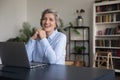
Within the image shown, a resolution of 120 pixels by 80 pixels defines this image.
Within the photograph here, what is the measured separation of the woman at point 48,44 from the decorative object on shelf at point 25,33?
4252 millimetres

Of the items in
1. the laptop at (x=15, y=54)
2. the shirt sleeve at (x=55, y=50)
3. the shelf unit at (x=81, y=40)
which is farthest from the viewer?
the shelf unit at (x=81, y=40)

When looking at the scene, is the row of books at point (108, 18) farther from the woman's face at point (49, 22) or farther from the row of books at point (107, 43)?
the woman's face at point (49, 22)

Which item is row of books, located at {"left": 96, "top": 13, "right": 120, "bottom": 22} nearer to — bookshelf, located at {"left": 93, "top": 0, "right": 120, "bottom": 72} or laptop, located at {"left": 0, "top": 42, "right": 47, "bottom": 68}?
bookshelf, located at {"left": 93, "top": 0, "right": 120, "bottom": 72}

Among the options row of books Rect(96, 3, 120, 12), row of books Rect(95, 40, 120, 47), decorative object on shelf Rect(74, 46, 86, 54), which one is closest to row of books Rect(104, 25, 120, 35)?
row of books Rect(95, 40, 120, 47)

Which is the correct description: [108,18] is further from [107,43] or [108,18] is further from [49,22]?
[49,22]

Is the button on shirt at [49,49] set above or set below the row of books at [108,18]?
below

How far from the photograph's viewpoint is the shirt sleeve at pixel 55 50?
152 cm

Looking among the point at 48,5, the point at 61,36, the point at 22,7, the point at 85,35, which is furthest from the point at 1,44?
the point at 22,7

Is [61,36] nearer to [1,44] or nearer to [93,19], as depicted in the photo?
[1,44]

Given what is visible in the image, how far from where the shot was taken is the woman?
5.10ft

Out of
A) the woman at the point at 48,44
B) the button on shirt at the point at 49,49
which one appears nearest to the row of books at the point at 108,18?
the woman at the point at 48,44

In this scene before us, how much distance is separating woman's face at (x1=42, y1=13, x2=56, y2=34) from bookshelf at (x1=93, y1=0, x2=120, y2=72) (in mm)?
3383

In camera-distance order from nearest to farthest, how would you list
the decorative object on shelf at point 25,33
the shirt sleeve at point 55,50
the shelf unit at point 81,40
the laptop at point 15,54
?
the laptop at point 15,54, the shirt sleeve at point 55,50, the shelf unit at point 81,40, the decorative object on shelf at point 25,33

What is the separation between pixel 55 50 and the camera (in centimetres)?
161
